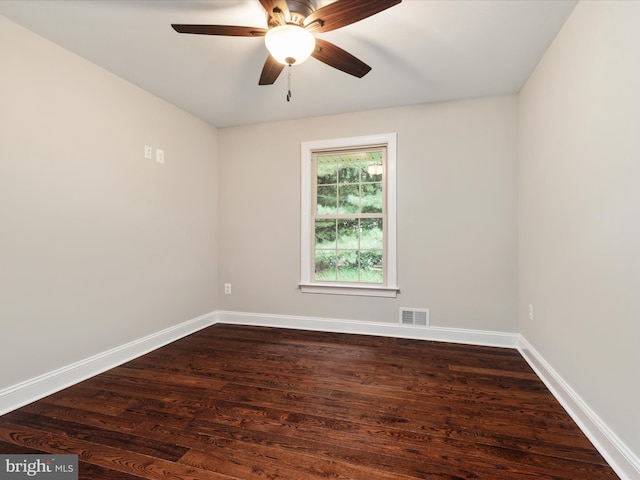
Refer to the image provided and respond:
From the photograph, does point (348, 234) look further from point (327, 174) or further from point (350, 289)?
point (327, 174)

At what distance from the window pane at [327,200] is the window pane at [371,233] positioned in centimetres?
40

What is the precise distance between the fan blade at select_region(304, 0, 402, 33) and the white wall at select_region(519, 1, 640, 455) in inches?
44.2

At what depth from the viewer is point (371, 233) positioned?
11.1ft

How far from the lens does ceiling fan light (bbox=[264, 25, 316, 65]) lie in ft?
5.22

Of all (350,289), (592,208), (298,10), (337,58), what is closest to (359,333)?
(350,289)

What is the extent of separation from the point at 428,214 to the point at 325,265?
1308 mm

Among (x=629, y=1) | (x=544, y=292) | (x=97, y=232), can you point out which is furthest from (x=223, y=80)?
(x=544, y=292)

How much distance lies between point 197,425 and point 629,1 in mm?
3028

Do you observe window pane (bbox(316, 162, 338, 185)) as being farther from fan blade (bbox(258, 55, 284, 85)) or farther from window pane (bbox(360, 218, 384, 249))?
fan blade (bbox(258, 55, 284, 85))

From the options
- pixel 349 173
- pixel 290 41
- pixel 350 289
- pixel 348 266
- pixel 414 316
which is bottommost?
pixel 414 316

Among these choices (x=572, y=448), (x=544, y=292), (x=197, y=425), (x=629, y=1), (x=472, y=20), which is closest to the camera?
(x=629, y=1)

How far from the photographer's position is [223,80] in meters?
2.64

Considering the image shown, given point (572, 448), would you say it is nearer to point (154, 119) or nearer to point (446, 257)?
point (446, 257)

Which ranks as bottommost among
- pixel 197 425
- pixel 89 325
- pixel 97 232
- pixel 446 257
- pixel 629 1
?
pixel 197 425
